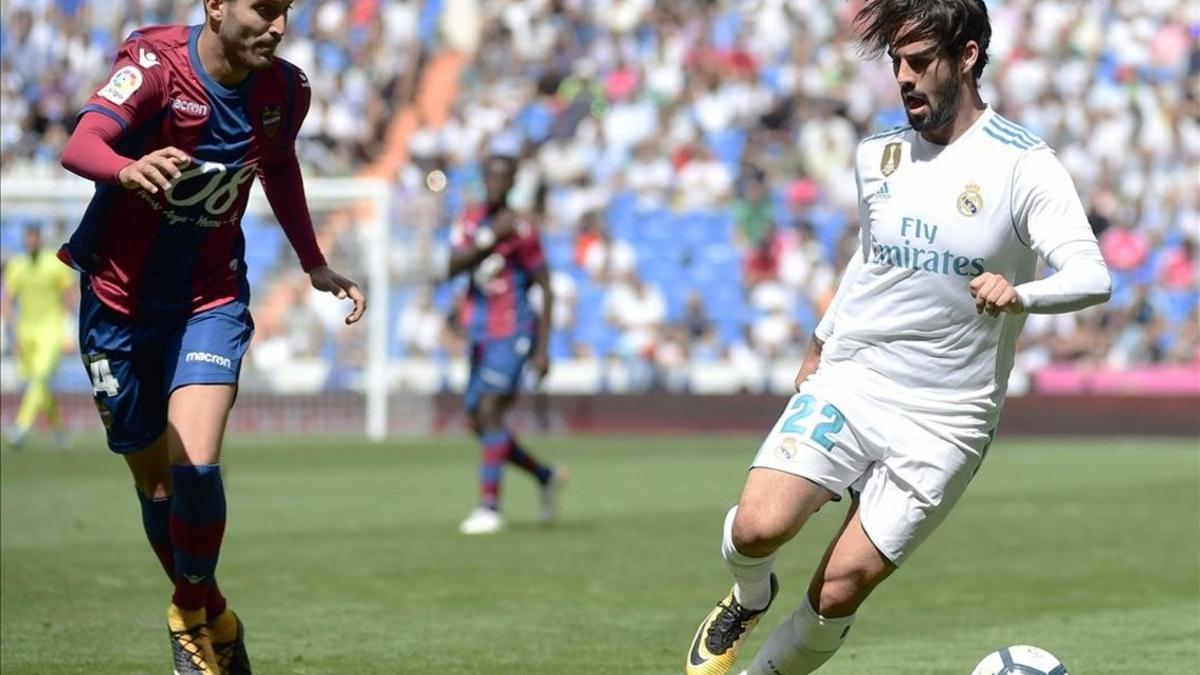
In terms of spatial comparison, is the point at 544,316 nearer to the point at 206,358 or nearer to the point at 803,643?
the point at 206,358

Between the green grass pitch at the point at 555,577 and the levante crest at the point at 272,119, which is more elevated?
the levante crest at the point at 272,119

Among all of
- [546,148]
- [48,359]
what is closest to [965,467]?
[48,359]

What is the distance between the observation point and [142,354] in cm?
765

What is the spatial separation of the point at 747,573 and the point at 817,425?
0.61 meters

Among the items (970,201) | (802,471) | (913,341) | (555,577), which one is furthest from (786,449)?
(555,577)

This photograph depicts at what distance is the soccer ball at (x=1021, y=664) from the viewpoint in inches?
273

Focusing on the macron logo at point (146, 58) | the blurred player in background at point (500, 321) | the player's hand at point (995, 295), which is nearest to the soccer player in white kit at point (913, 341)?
the player's hand at point (995, 295)

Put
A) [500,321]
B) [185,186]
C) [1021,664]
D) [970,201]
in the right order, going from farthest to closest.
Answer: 1. [500,321]
2. [185,186]
3. [1021,664]
4. [970,201]

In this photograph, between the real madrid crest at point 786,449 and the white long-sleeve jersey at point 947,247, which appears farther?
the real madrid crest at point 786,449

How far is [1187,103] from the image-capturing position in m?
29.7

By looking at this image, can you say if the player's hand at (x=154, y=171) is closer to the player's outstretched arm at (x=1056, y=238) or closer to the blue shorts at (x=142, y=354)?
the blue shorts at (x=142, y=354)

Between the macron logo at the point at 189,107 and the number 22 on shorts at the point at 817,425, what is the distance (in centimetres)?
235

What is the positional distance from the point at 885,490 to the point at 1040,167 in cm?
119

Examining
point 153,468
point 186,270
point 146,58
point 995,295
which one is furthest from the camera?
point 153,468
